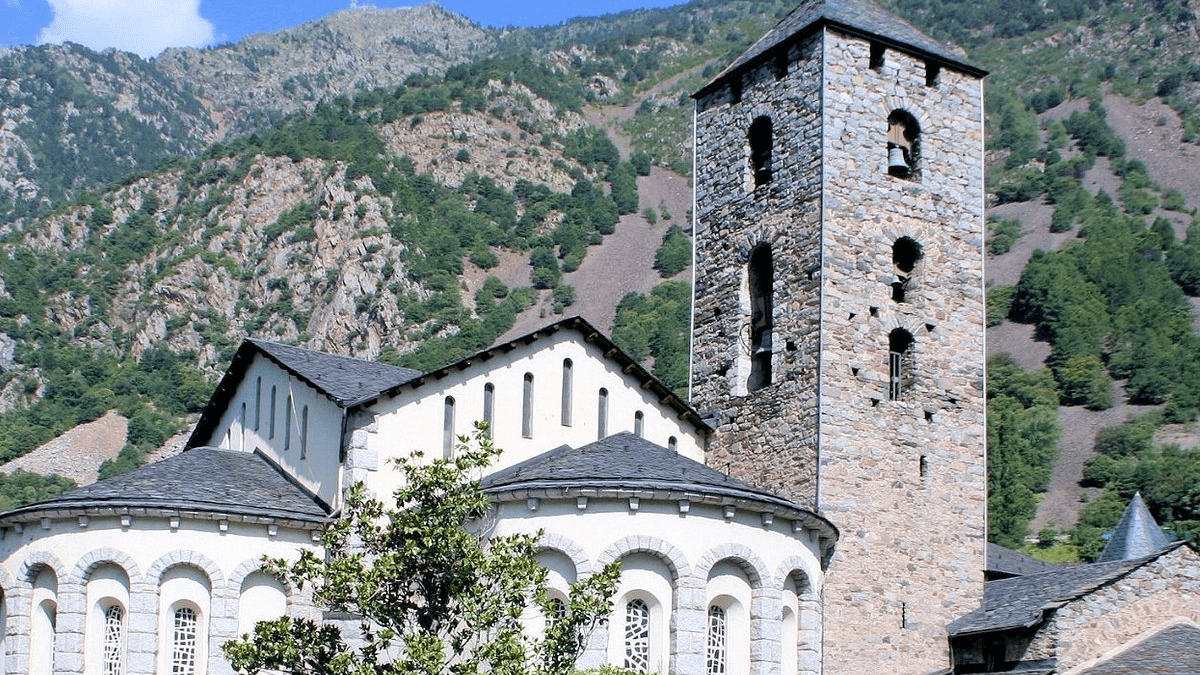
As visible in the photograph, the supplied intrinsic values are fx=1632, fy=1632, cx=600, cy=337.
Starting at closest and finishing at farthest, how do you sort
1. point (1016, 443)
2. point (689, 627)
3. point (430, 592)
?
1. point (430, 592)
2. point (689, 627)
3. point (1016, 443)

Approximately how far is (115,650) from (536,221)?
107 meters

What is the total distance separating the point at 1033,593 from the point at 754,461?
509cm

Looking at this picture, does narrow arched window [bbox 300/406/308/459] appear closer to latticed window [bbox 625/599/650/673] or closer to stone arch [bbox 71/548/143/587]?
stone arch [bbox 71/548/143/587]

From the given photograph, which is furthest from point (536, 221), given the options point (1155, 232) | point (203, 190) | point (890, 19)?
point (890, 19)

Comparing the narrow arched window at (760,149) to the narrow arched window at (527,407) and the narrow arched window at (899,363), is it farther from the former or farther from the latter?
the narrow arched window at (527,407)

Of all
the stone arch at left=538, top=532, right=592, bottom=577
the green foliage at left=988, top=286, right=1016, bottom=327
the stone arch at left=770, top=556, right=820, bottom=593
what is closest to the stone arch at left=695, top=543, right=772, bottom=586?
the stone arch at left=770, top=556, right=820, bottom=593

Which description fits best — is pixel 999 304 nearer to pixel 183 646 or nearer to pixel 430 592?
pixel 183 646

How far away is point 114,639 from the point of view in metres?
25.2

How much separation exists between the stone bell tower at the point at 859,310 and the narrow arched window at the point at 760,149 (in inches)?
1.5

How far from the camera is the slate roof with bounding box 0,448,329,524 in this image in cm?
2494

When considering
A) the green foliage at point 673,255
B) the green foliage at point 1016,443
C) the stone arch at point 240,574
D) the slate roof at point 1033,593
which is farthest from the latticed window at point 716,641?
the green foliage at point 673,255

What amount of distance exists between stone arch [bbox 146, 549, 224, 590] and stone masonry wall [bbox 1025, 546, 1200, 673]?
1258 cm

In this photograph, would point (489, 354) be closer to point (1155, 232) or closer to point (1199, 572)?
point (1199, 572)

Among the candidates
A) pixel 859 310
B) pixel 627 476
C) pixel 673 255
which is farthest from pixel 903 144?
pixel 673 255
